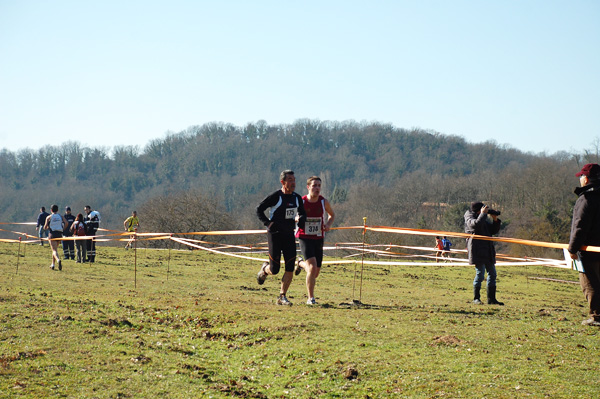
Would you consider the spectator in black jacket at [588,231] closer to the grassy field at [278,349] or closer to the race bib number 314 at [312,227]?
the grassy field at [278,349]

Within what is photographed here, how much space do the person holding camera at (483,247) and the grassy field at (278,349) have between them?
0.72m

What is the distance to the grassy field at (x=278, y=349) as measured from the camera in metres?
5.98

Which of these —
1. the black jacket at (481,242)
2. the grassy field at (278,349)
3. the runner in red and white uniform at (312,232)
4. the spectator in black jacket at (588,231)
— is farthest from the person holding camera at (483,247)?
the spectator in black jacket at (588,231)

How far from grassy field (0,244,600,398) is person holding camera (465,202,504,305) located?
72 cm

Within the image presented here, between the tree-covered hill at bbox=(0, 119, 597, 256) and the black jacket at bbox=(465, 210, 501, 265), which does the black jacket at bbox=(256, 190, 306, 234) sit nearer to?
the black jacket at bbox=(465, 210, 501, 265)

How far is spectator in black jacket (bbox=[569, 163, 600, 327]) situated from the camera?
26.9ft

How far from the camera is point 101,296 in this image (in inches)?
468

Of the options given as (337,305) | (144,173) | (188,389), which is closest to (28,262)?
(337,305)

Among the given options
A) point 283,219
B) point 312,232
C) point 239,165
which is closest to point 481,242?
point 312,232

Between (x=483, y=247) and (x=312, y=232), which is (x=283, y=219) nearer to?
(x=312, y=232)

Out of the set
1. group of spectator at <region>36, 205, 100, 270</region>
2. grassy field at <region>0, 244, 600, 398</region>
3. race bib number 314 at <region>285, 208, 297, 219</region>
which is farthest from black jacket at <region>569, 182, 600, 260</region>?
group of spectator at <region>36, 205, 100, 270</region>

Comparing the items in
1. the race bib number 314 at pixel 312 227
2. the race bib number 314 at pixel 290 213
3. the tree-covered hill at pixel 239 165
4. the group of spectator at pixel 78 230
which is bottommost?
the group of spectator at pixel 78 230

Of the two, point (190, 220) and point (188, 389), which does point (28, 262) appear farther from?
point (190, 220)

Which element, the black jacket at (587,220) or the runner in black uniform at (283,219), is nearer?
the black jacket at (587,220)
